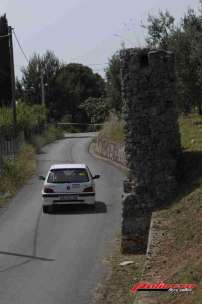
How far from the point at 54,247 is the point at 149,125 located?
156 inches

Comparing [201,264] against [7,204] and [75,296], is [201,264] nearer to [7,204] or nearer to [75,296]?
[75,296]

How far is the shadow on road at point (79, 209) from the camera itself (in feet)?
75.9

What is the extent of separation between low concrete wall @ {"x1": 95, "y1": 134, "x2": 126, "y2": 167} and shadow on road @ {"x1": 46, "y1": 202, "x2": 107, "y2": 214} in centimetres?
1195

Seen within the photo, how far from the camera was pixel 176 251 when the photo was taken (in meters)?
12.5

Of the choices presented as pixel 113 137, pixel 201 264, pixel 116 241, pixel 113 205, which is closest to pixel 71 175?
pixel 113 205

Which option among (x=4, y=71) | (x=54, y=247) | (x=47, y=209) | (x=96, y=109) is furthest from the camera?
(x=96, y=109)

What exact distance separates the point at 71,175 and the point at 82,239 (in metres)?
5.46

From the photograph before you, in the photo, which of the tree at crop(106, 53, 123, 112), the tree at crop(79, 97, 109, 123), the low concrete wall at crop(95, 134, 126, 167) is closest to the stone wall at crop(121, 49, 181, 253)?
the low concrete wall at crop(95, 134, 126, 167)

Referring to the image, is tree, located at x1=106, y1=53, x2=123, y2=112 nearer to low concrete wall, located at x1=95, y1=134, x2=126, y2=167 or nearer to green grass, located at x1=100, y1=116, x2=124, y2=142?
green grass, located at x1=100, y1=116, x2=124, y2=142

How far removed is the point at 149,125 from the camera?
17.7 metres

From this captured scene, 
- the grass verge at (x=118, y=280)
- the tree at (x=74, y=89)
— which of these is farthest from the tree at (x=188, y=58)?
the tree at (x=74, y=89)

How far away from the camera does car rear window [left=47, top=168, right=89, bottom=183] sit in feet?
76.7

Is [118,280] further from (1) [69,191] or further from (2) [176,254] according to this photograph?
(1) [69,191]

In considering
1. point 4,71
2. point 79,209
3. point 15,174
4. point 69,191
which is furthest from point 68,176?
point 4,71
